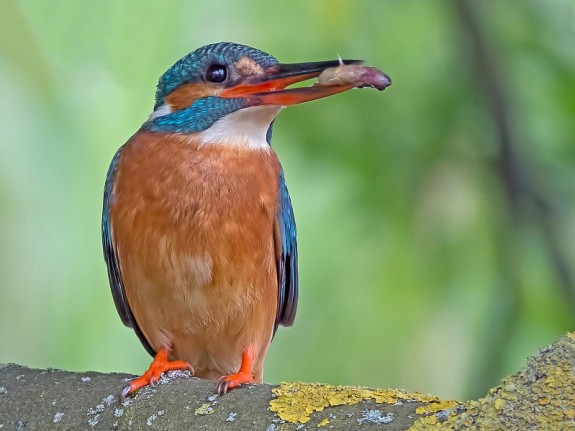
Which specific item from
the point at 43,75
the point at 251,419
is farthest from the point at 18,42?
the point at 251,419

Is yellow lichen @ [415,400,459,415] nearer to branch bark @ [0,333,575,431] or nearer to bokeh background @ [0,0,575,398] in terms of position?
branch bark @ [0,333,575,431]

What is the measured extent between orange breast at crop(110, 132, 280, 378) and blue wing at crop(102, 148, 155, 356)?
46 millimetres

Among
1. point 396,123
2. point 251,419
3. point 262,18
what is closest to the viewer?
point 251,419

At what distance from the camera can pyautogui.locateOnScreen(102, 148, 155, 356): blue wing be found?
7.91ft

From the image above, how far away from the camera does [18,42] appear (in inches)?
123

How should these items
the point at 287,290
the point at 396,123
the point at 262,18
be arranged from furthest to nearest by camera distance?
the point at 262,18, the point at 396,123, the point at 287,290

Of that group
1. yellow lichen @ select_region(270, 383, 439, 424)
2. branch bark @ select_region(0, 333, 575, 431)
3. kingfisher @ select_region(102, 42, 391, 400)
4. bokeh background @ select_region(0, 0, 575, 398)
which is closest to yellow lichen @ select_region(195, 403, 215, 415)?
branch bark @ select_region(0, 333, 575, 431)

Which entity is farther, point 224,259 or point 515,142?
point 515,142

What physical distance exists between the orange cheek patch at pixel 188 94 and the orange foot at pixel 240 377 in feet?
2.15

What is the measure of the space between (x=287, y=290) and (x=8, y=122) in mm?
1268

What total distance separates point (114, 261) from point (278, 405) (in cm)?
118

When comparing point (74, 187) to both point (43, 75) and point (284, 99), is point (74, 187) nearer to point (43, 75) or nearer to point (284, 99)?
point (43, 75)

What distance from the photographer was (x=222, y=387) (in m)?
1.58

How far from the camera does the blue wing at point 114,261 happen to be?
2412 mm
